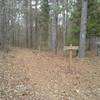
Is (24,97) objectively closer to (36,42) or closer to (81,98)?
(81,98)

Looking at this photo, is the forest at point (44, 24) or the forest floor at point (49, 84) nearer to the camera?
the forest floor at point (49, 84)

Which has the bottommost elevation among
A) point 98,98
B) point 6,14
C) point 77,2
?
point 98,98

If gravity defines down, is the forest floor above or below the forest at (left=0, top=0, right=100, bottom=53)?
below

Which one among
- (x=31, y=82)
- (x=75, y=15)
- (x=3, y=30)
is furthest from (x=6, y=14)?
(x=31, y=82)

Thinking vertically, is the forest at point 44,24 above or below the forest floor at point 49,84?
above

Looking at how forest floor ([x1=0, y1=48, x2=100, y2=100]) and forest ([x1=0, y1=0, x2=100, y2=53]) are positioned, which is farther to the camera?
forest ([x1=0, y1=0, x2=100, y2=53])

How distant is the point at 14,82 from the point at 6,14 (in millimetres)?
9294

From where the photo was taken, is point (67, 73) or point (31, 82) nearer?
point (31, 82)

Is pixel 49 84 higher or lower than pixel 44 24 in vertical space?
lower

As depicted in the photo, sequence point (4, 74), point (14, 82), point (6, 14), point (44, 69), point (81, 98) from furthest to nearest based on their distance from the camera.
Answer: point (6, 14)
point (44, 69)
point (4, 74)
point (14, 82)
point (81, 98)

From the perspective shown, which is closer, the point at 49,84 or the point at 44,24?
the point at 49,84

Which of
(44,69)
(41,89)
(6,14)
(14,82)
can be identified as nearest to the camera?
(41,89)

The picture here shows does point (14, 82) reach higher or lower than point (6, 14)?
lower

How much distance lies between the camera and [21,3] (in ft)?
87.8
